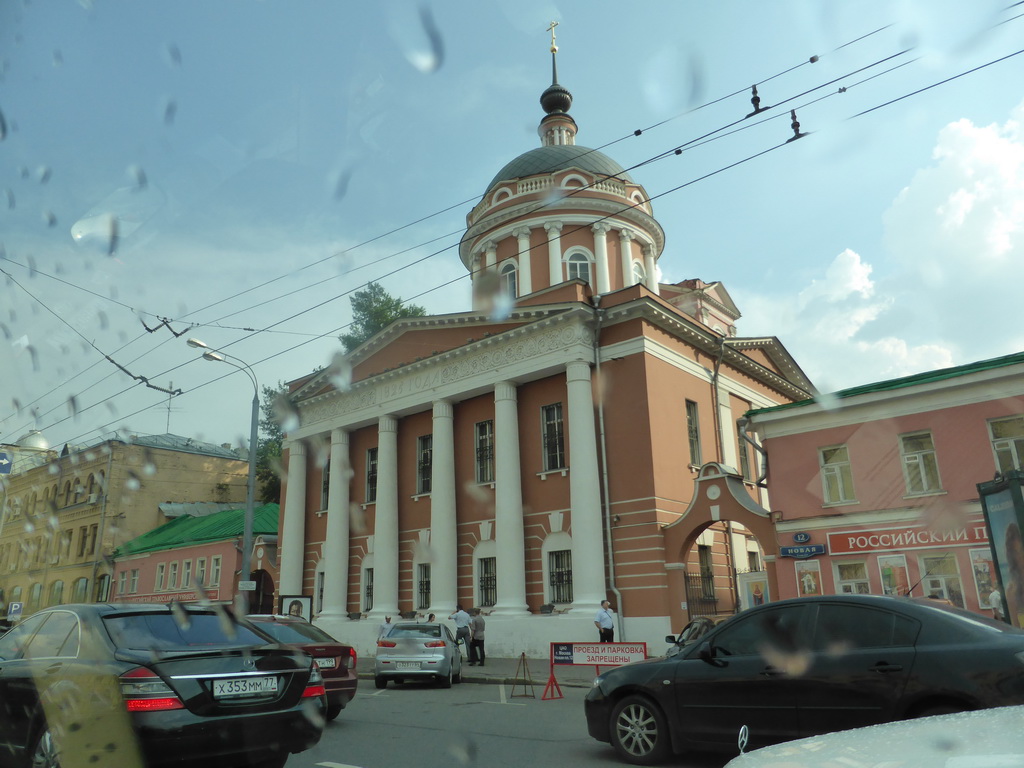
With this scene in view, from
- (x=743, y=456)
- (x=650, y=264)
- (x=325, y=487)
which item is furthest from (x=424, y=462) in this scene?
(x=650, y=264)

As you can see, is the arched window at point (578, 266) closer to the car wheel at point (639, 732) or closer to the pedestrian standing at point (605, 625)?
the pedestrian standing at point (605, 625)

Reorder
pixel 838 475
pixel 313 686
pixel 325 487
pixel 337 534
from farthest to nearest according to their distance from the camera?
pixel 325 487
pixel 337 534
pixel 838 475
pixel 313 686

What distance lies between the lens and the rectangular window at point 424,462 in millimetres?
29359

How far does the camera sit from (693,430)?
26625 millimetres

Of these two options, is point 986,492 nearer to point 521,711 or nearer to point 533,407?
point 521,711

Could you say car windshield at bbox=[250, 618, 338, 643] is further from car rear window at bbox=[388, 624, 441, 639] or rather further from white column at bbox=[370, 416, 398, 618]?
white column at bbox=[370, 416, 398, 618]

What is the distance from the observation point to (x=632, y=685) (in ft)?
24.7

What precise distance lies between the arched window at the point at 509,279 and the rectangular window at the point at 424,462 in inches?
296

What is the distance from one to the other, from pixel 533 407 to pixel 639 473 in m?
4.73

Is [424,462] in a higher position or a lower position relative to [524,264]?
lower

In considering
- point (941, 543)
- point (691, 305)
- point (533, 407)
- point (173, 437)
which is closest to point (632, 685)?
point (941, 543)

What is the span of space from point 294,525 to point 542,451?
12861 millimetres

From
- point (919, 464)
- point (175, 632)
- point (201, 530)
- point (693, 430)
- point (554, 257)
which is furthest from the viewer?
point (201, 530)

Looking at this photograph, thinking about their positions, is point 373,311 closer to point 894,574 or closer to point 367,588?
point 367,588
